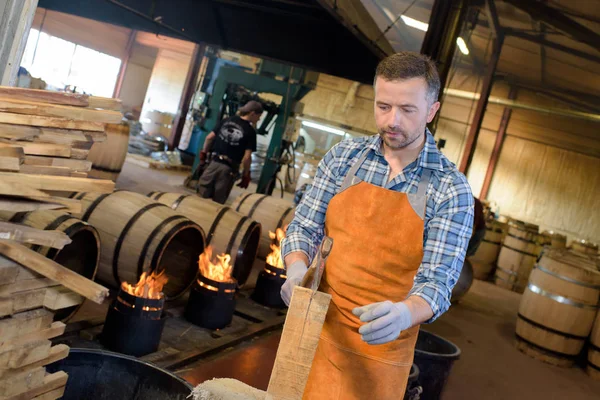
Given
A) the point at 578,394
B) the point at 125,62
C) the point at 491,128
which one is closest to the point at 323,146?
the point at 491,128

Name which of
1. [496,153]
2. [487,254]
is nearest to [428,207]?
[487,254]

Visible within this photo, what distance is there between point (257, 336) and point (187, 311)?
2.01ft

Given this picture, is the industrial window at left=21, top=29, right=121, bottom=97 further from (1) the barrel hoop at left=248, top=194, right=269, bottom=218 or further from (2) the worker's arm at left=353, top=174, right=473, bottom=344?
(2) the worker's arm at left=353, top=174, right=473, bottom=344

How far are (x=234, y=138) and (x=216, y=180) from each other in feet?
1.98

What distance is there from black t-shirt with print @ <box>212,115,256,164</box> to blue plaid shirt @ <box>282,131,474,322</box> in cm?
564

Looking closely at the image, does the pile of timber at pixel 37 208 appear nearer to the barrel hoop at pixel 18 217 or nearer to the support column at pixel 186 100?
the barrel hoop at pixel 18 217

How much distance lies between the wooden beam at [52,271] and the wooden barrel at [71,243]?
117 cm

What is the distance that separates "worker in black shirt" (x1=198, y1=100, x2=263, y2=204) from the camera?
799 centimetres

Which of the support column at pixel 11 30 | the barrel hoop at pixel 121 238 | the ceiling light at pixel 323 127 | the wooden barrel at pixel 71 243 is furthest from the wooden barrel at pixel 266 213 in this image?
the ceiling light at pixel 323 127

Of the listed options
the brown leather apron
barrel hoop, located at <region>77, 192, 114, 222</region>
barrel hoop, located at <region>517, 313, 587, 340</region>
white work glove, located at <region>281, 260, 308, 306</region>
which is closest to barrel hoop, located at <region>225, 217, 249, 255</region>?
barrel hoop, located at <region>77, 192, 114, 222</region>

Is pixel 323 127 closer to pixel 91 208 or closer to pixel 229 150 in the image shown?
pixel 229 150

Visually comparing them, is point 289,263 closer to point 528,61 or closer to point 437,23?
point 437,23

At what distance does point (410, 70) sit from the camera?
6.90 feet

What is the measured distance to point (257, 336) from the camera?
497 cm
